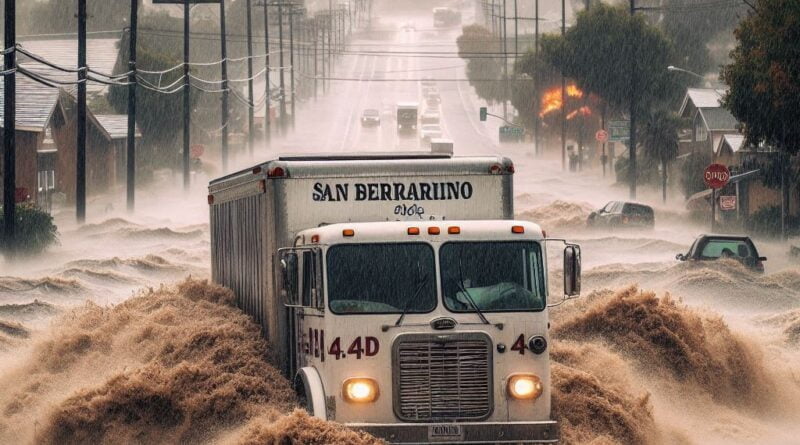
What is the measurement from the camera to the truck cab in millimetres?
13672

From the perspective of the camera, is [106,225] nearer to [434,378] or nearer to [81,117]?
[81,117]

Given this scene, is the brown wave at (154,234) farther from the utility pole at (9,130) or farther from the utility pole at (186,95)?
the utility pole at (9,130)

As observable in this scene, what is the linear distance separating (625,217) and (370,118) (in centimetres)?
6744

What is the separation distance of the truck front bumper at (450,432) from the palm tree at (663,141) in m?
69.0

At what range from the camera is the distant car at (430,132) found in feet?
383

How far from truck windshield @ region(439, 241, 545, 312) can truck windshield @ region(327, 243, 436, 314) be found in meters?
0.20

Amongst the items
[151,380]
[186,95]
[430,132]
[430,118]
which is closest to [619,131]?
[186,95]

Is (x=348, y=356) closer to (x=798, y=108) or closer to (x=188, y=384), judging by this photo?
(x=188, y=384)

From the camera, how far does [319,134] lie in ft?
424

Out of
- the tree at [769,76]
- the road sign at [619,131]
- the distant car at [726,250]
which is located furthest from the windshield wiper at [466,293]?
the road sign at [619,131]

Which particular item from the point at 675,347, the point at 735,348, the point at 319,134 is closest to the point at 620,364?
the point at 675,347

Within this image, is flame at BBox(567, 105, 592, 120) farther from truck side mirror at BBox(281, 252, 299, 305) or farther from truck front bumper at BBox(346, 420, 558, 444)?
truck front bumper at BBox(346, 420, 558, 444)

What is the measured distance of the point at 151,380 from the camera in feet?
50.8

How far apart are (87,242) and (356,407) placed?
134 feet
